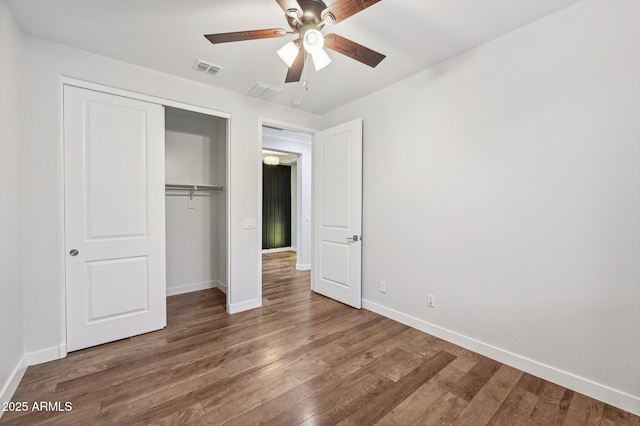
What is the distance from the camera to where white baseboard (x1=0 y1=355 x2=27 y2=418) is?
5.64 ft

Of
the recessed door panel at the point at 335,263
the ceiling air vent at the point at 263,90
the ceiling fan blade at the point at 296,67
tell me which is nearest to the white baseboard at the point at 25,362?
the recessed door panel at the point at 335,263

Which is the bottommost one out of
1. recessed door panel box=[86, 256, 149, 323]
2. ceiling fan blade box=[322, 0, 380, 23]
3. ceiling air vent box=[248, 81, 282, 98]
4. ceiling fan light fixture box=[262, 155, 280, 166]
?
recessed door panel box=[86, 256, 149, 323]

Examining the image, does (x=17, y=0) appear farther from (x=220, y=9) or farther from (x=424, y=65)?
(x=424, y=65)

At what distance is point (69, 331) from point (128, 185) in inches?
54.5

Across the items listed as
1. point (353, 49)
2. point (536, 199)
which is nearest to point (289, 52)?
point (353, 49)

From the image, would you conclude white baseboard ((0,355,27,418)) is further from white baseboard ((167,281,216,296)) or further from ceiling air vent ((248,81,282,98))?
ceiling air vent ((248,81,282,98))

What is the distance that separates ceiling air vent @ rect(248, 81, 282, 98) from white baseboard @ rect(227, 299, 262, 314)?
8.41 feet

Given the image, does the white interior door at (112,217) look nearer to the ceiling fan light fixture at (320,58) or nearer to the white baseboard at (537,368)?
the ceiling fan light fixture at (320,58)

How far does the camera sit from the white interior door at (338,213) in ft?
11.1

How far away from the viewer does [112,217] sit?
8.38 ft

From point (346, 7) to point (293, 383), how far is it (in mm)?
2478

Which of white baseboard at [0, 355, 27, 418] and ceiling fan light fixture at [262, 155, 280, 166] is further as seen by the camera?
ceiling fan light fixture at [262, 155, 280, 166]

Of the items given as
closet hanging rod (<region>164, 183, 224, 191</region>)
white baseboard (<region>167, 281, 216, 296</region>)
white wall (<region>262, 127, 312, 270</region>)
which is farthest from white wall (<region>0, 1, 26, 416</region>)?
white wall (<region>262, 127, 312, 270</region>)

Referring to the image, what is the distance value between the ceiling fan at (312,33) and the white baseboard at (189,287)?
3430 millimetres
